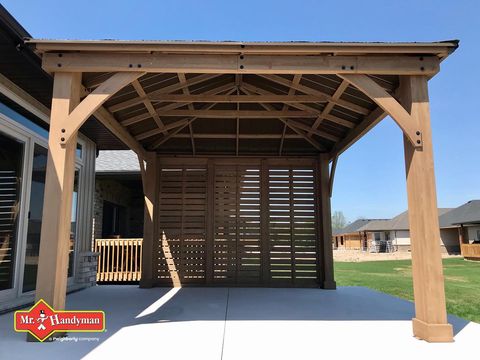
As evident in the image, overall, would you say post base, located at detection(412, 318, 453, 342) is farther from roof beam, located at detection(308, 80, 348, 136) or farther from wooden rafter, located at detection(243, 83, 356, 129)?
wooden rafter, located at detection(243, 83, 356, 129)

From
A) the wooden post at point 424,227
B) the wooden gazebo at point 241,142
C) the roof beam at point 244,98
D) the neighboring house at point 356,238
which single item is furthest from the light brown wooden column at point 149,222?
the neighboring house at point 356,238

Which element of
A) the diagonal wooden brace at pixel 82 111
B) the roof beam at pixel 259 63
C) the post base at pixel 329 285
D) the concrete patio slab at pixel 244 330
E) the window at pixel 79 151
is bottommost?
the concrete patio slab at pixel 244 330

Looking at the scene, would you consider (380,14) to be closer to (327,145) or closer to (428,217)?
(327,145)

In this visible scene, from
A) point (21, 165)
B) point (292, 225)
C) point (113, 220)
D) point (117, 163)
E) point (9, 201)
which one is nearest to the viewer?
point (9, 201)

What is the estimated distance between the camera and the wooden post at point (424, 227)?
3645mm

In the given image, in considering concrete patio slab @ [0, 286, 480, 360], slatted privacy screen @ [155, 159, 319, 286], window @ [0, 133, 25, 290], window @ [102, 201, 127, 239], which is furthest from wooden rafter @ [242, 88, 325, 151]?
window @ [102, 201, 127, 239]

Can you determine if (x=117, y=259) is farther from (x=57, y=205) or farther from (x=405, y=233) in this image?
(x=405, y=233)

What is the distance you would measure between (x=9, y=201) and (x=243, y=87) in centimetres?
385

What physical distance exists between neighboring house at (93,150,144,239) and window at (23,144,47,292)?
14.5 ft

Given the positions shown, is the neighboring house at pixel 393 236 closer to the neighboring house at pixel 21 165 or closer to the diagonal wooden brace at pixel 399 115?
the diagonal wooden brace at pixel 399 115

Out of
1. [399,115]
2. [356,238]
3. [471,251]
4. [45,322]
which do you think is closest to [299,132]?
[399,115]

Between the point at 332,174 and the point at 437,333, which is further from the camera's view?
the point at 332,174

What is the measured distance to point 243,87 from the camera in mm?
5859

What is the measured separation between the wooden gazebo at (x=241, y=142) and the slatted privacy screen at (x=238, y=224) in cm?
2
